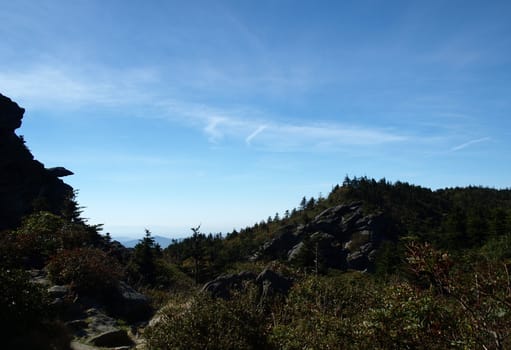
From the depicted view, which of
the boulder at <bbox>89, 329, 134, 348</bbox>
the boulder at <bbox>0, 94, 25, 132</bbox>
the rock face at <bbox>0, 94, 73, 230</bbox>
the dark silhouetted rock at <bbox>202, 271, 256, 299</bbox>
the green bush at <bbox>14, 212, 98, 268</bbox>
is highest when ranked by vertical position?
the boulder at <bbox>0, 94, 25, 132</bbox>

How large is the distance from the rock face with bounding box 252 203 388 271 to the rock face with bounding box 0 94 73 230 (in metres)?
45.8

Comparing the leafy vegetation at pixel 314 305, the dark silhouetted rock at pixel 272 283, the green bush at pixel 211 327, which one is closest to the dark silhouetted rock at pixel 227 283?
the dark silhouetted rock at pixel 272 283

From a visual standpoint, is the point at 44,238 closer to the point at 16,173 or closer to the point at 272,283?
the point at 272,283

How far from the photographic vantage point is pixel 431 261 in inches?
179

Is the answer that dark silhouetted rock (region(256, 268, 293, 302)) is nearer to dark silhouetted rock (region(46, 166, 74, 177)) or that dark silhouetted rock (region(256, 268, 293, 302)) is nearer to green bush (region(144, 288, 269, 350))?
green bush (region(144, 288, 269, 350))

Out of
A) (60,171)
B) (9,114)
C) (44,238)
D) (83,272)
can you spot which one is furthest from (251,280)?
(60,171)

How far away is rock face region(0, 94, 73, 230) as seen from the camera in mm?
45625

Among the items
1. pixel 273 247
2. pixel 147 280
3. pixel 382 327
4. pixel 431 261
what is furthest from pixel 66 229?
pixel 273 247

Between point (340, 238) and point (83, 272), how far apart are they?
8657cm

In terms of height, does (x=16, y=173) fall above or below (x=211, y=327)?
above

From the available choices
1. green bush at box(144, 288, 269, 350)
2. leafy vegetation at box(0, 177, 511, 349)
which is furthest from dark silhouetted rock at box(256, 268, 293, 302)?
green bush at box(144, 288, 269, 350)

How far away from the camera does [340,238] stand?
3748 inches

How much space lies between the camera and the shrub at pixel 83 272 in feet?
45.9

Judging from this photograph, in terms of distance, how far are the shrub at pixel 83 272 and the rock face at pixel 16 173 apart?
33.4 meters
